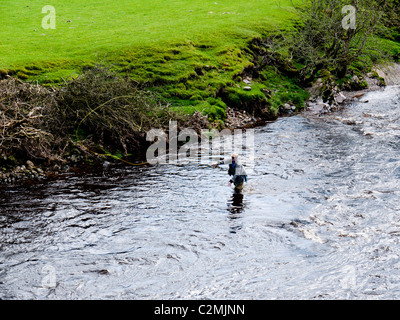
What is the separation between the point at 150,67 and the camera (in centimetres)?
2534

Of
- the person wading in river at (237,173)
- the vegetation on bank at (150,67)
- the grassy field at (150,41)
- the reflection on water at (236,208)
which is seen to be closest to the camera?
the reflection on water at (236,208)

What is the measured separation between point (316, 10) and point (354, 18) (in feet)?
8.90

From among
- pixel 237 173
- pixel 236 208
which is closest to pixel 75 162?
pixel 237 173

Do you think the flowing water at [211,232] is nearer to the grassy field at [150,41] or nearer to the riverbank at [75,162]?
the riverbank at [75,162]

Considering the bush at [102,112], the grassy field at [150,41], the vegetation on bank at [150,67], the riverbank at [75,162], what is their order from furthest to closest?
the grassy field at [150,41], the bush at [102,112], the vegetation on bank at [150,67], the riverbank at [75,162]

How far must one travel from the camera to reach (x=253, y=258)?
11578mm

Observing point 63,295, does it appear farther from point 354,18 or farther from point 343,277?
point 354,18

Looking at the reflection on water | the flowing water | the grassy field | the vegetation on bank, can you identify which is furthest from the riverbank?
the reflection on water

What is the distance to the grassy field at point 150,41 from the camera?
24203mm

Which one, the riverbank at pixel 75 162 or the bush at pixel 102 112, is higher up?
the bush at pixel 102 112

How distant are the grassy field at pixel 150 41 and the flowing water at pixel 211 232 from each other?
808cm

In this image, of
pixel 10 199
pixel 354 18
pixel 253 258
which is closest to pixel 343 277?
pixel 253 258

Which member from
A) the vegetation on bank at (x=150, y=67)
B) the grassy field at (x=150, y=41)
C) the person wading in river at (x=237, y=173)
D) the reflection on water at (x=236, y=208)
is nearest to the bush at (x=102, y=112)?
the vegetation on bank at (x=150, y=67)
